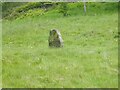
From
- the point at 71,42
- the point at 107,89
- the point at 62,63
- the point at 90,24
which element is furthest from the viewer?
the point at 90,24

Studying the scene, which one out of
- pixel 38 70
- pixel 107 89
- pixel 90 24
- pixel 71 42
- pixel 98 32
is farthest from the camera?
pixel 90 24

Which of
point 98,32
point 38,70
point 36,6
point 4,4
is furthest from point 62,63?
point 4,4

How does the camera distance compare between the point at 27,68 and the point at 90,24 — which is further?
the point at 90,24

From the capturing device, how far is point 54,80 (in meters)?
18.0

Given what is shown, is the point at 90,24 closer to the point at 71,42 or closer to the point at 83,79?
the point at 71,42

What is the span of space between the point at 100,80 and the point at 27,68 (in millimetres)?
4989

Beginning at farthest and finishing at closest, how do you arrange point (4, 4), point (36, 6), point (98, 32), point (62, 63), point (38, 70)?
point (4, 4) → point (36, 6) → point (98, 32) → point (62, 63) → point (38, 70)

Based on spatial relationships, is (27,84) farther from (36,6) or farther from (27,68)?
(36,6)

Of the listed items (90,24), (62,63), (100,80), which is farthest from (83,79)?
(90,24)

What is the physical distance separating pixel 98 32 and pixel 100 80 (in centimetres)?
2376

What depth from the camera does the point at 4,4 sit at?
10975 centimetres

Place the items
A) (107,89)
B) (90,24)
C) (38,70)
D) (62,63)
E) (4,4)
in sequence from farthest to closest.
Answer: (4,4)
(90,24)
(62,63)
(38,70)
(107,89)

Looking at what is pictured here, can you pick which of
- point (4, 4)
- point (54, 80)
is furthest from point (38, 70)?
point (4, 4)

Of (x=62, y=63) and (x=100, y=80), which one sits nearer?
(x=100, y=80)
